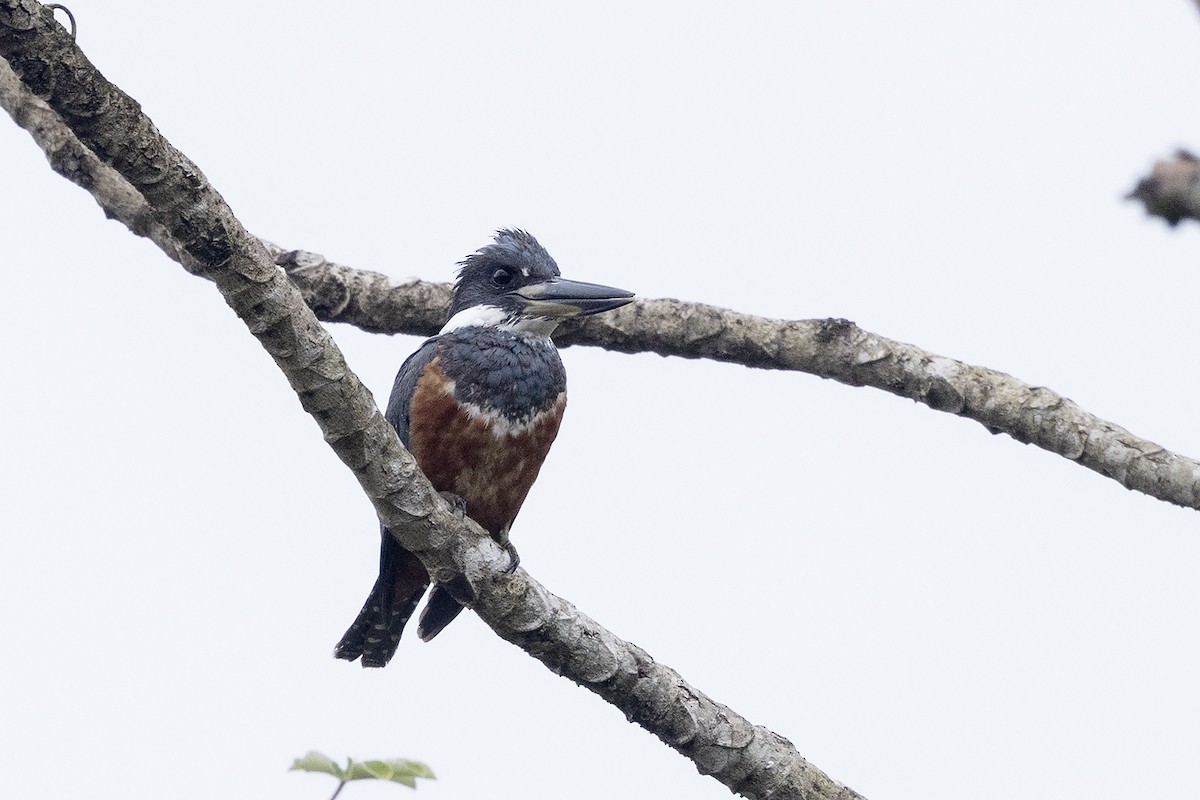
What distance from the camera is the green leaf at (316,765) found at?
1972 millimetres

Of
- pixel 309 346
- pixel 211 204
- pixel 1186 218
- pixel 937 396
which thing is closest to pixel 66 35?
pixel 211 204

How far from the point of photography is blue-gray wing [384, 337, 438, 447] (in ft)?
15.9

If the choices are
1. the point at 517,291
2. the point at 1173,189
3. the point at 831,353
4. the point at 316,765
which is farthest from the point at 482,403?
the point at 1173,189

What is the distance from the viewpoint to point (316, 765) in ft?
6.48

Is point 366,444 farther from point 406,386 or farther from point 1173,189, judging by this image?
point 1173,189

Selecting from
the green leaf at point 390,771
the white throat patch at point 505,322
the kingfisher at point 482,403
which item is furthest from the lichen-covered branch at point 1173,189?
the white throat patch at point 505,322

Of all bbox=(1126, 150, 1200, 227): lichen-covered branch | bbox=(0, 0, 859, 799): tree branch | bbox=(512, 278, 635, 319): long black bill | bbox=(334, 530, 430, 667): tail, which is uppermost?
bbox=(512, 278, 635, 319): long black bill

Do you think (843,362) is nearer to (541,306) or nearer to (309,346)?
(541,306)

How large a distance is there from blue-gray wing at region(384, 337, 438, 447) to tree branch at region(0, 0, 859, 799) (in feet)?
3.78

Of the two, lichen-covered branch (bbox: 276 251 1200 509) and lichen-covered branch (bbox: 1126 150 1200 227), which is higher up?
lichen-covered branch (bbox: 276 251 1200 509)

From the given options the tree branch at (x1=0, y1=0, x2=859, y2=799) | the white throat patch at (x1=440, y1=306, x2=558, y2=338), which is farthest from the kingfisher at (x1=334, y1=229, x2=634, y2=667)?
the tree branch at (x1=0, y1=0, x2=859, y2=799)

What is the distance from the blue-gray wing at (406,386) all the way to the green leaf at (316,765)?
2814 millimetres

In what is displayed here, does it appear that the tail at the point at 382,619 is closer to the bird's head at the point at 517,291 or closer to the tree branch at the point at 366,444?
the bird's head at the point at 517,291

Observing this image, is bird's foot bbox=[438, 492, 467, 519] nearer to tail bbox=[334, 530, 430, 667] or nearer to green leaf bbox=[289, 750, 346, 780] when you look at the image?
tail bbox=[334, 530, 430, 667]
